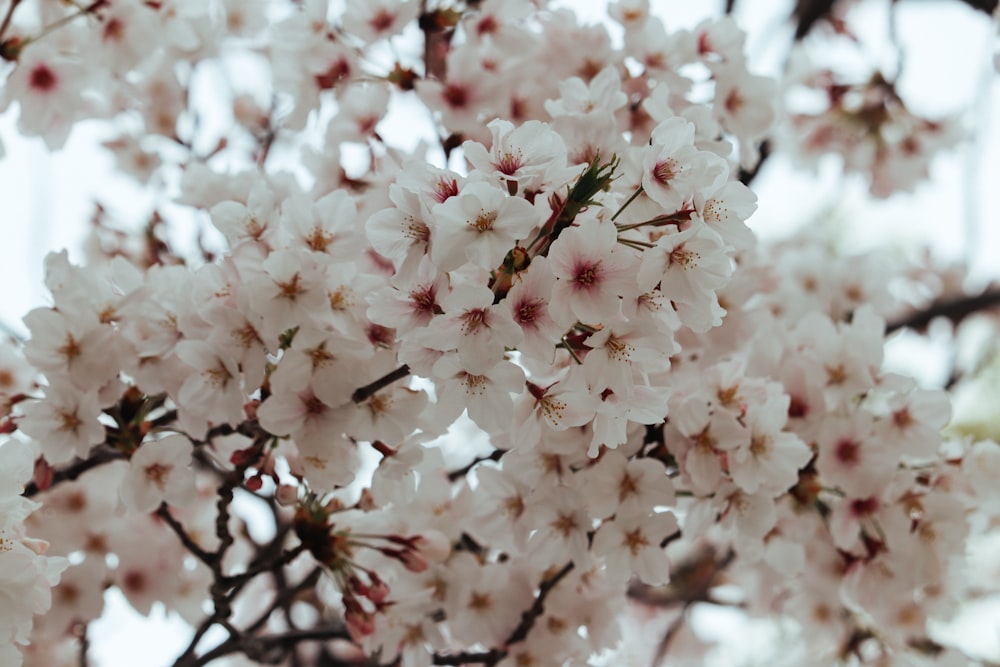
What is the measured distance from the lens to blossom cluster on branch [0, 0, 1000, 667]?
109 centimetres

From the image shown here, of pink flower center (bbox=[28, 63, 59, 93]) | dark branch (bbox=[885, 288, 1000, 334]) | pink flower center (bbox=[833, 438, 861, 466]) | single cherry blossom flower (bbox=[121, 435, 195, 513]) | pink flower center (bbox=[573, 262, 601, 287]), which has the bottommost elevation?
dark branch (bbox=[885, 288, 1000, 334])

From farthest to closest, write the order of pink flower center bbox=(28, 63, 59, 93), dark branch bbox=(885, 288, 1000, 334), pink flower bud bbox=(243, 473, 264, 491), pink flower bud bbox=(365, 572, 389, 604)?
1. dark branch bbox=(885, 288, 1000, 334)
2. pink flower center bbox=(28, 63, 59, 93)
3. pink flower bud bbox=(365, 572, 389, 604)
4. pink flower bud bbox=(243, 473, 264, 491)

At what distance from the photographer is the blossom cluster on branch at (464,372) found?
109cm

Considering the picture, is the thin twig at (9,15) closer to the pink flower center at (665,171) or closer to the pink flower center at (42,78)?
the pink flower center at (42,78)

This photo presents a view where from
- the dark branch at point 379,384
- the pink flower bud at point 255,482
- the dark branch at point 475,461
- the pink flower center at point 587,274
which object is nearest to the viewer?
the pink flower center at point 587,274

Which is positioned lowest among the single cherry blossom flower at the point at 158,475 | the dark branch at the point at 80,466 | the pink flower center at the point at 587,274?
the dark branch at the point at 80,466

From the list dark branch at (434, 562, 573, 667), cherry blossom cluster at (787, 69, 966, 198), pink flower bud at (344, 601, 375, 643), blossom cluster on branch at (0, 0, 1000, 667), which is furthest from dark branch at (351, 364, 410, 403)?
cherry blossom cluster at (787, 69, 966, 198)

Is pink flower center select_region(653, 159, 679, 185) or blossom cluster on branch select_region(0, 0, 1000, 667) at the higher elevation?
pink flower center select_region(653, 159, 679, 185)

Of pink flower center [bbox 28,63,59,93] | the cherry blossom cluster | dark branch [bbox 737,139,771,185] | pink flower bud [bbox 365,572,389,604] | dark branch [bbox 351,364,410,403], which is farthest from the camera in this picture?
the cherry blossom cluster

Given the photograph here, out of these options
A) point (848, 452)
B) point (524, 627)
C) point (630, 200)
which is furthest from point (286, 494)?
point (848, 452)

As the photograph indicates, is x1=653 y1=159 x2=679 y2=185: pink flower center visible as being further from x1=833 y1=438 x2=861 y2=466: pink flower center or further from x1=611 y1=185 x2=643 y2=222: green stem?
x1=833 y1=438 x2=861 y2=466: pink flower center

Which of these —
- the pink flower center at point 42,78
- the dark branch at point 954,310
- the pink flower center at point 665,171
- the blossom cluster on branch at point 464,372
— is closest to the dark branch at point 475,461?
the blossom cluster on branch at point 464,372

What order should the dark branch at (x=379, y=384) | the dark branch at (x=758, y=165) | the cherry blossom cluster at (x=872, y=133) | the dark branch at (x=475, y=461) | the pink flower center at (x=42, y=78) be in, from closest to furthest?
the dark branch at (x=379, y=384) → the dark branch at (x=475, y=461) → the pink flower center at (x=42, y=78) → the dark branch at (x=758, y=165) → the cherry blossom cluster at (x=872, y=133)

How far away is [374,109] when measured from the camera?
1.72 meters
